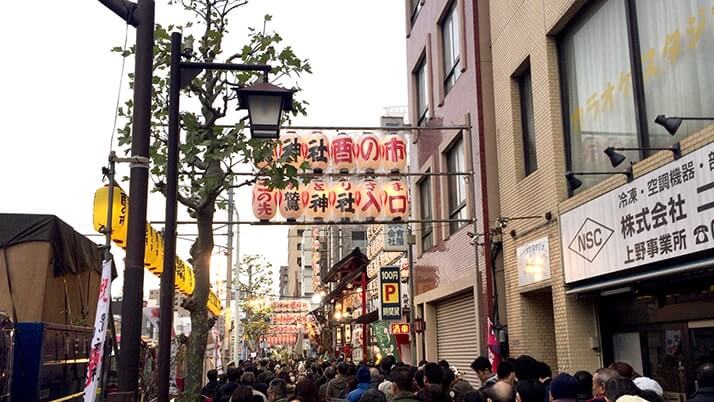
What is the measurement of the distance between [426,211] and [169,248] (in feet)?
49.2

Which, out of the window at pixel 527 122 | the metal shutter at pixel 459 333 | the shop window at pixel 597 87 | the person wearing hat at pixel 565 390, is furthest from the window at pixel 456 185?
the person wearing hat at pixel 565 390

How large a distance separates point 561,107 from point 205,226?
6.26m

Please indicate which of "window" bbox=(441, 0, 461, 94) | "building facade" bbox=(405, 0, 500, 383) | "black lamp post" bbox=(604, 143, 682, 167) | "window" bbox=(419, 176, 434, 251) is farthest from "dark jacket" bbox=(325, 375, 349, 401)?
"window" bbox=(419, 176, 434, 251)

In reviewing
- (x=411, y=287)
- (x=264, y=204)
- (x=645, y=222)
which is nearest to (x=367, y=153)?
(x=264, y=204)

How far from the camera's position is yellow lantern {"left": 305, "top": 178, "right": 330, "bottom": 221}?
56.5 feet

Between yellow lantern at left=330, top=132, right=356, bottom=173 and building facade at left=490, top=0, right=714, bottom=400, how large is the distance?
4124 millimetres

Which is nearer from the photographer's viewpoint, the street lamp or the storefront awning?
the storefront awning

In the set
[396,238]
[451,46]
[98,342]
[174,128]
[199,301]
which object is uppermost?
[451,46]

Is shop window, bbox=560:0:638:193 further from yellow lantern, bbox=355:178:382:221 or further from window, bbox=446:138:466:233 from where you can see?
yellow lantern, bbox=355:178:382:221

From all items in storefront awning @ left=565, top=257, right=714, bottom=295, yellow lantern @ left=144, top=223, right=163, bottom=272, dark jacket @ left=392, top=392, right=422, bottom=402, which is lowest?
dark jacket @ left=392, top=392, right=422, bottom=402

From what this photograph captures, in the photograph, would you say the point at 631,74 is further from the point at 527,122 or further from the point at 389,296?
the point at 389,296

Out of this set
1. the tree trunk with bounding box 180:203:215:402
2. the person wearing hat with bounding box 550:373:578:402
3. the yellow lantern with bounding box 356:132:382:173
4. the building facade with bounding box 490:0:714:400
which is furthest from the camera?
the yellow lantern with bounding box 356:132:382:173

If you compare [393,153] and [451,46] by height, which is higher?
[451,46]

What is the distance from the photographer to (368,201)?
17.3 m
